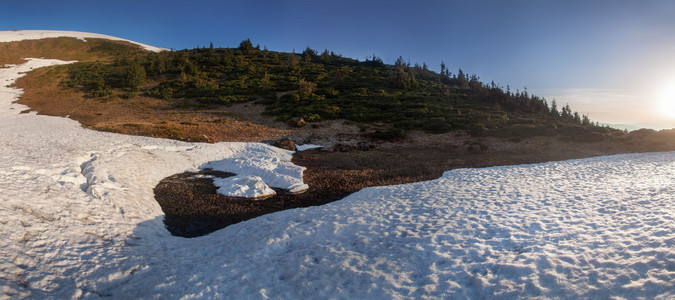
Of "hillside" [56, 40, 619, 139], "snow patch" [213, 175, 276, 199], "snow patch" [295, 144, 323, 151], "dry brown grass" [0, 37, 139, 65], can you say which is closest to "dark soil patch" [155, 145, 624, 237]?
→ "snow patch" [213, 175, 276, 199]

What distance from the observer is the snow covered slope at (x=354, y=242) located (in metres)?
4.37

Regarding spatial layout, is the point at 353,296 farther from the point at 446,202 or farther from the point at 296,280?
the point at 446,202

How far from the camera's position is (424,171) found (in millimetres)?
14453

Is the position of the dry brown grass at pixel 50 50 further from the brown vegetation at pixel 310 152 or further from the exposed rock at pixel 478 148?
the exposed rock at pixel 478 148

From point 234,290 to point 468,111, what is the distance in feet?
117

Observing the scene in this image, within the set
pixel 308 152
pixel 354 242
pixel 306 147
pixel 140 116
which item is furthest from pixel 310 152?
pixel 140 116

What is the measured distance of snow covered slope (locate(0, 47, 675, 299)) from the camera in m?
4.37

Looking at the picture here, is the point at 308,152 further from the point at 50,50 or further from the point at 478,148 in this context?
the point at 50,50

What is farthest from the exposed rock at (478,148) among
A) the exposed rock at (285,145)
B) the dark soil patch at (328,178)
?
the exposed rock at (285,145)

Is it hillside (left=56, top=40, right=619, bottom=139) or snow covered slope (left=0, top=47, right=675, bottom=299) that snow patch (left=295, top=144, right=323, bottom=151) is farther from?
snow covered slope (left=0, top=47, right=675, bottom=299)

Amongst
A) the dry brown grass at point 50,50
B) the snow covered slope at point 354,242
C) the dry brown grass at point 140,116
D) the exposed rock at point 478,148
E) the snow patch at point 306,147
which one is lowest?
the snow covered slope at point 354,242

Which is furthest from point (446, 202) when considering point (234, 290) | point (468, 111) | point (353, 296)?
point (468, 111)

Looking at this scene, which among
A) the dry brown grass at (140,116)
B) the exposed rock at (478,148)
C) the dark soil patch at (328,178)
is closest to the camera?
the dark soil patch at (328,178)

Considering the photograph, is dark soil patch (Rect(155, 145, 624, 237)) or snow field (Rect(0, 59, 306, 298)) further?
dark soil patch (Rect(155, 145, 624, 237))
